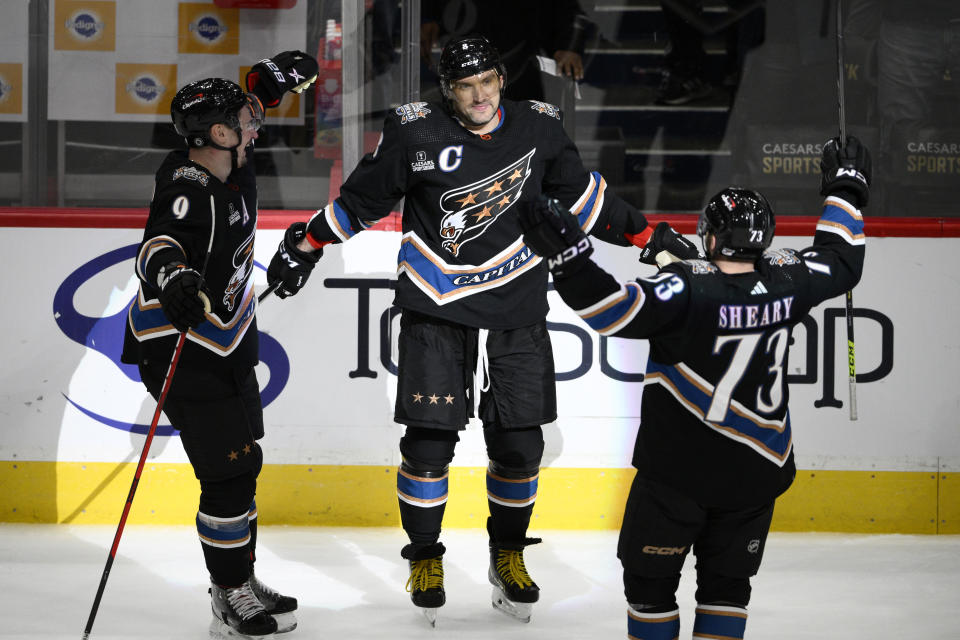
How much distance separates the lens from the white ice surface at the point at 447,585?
3.02 m

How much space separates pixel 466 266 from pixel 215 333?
0.65 metres

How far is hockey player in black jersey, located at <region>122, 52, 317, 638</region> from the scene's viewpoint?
112 inches

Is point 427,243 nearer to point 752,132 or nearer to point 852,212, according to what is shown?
point 852,212

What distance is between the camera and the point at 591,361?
387 cm

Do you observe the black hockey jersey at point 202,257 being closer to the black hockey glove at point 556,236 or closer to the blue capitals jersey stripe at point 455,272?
the blue capitals jersey stripe at point 455,272

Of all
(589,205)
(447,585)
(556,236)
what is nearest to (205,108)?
(589,205)

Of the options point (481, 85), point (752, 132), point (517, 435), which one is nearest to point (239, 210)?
point (481, 85)

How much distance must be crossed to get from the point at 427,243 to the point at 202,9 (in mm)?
1535

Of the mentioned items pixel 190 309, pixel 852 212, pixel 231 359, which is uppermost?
pixel 852 212

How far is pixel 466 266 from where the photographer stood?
3.02m

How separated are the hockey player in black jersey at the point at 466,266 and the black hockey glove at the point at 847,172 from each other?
73cm

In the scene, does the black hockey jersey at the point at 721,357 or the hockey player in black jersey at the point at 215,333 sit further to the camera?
the hockey player in black jersey at the point at 215,333

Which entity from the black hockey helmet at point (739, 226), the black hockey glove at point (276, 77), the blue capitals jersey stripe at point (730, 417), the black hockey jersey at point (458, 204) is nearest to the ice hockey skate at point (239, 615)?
the black hockey jersey at point (458, 204)

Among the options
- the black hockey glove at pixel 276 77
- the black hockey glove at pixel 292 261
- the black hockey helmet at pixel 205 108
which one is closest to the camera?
the black hockey helmet at pixel 205 108
